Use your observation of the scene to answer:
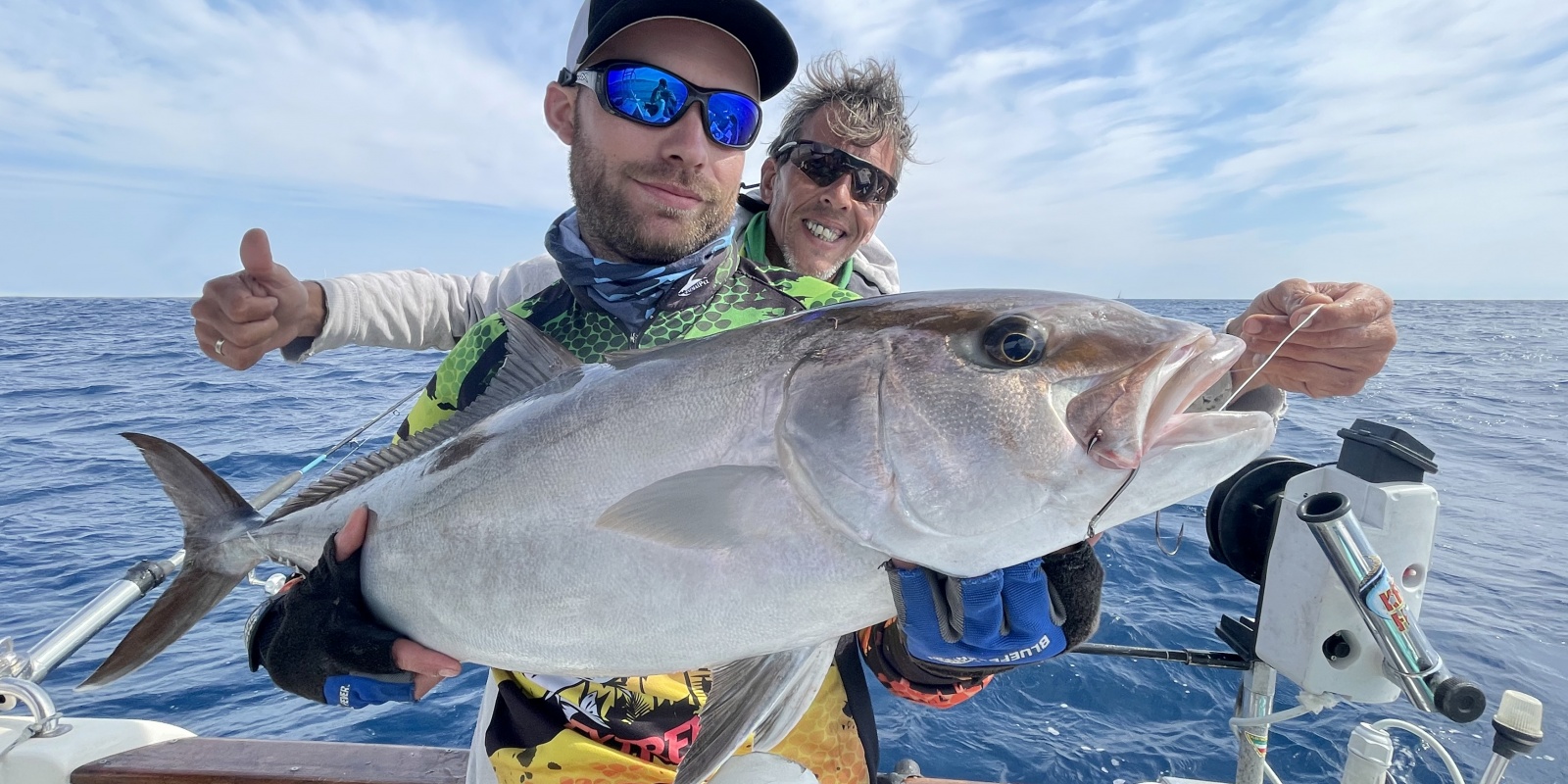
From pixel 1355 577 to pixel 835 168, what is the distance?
284cm

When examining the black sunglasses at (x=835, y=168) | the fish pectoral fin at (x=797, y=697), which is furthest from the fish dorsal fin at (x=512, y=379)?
the black sunglasses at (x=835, y=168)

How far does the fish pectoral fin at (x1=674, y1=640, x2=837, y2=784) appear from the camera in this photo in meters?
1.45

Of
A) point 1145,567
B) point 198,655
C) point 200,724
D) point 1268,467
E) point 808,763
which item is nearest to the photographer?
point 808,763

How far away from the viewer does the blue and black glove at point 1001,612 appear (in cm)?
144

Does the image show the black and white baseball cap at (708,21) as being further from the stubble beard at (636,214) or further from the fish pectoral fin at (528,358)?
the fish pectoral fin at (528,358)

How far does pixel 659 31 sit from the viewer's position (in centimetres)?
219

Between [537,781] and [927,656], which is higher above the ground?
[927,656]

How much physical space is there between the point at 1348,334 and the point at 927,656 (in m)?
1.57

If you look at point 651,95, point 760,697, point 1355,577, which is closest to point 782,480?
point 760,697

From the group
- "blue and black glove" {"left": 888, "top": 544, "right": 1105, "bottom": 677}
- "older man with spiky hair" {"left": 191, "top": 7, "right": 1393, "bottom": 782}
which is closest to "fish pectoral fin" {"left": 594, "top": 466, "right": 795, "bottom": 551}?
"blue and black glove" {"left": 888, "top": 544, "right": 1105, "bottom": 677}

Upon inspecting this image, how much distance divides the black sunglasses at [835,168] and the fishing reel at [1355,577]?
7.68 ft

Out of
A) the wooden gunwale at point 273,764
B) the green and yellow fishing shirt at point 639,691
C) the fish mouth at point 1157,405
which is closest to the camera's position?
the fish mouth at point 1157,405

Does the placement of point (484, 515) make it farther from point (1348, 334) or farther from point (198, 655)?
point (198, 655)

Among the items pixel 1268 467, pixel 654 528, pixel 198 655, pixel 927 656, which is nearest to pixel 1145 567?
pixel 1268 467
